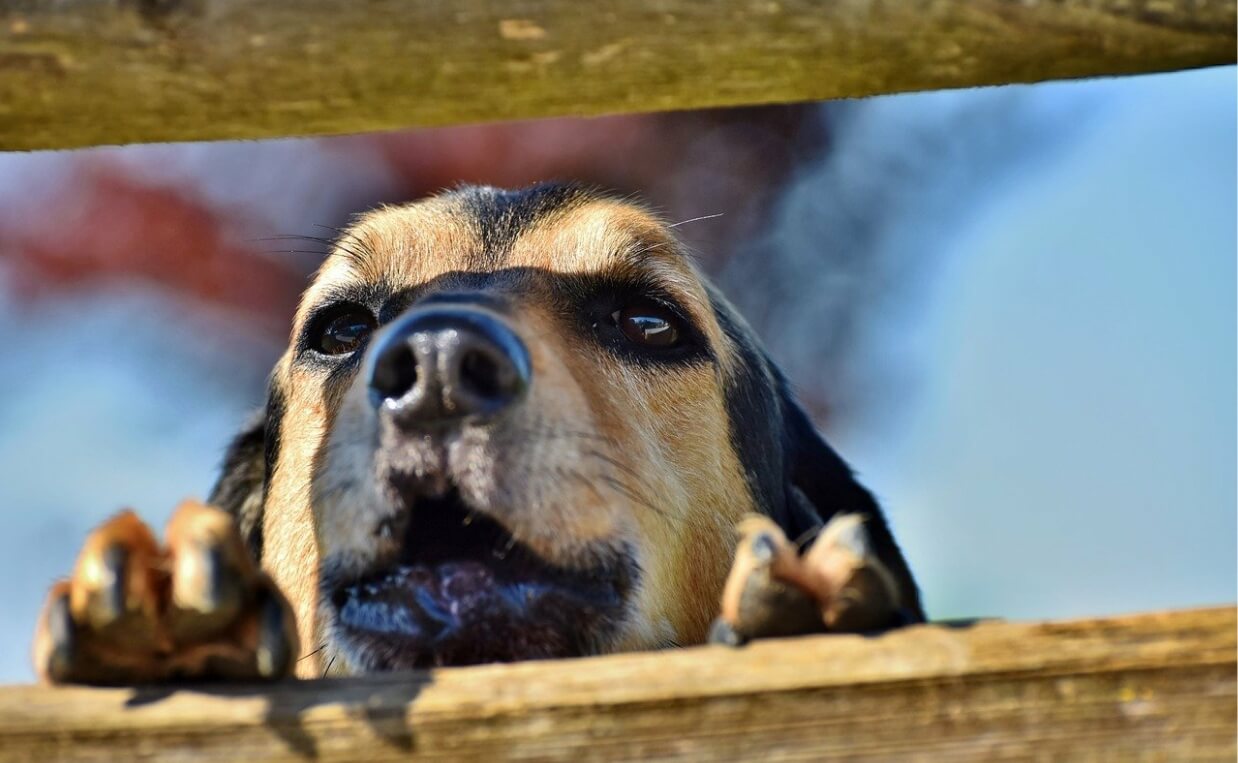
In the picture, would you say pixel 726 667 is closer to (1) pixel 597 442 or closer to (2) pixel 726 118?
(1) pixel 597 442

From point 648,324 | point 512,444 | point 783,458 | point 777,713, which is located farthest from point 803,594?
point 783,458

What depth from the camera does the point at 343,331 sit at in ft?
11.5

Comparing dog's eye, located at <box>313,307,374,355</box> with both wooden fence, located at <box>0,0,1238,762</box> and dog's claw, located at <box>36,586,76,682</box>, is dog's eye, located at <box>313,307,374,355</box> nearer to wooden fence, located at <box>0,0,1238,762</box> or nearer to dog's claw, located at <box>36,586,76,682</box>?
wooden fence, located at <box>0,0,1238,762</box>

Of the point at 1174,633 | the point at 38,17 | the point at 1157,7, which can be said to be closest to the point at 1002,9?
the point at 1157,7

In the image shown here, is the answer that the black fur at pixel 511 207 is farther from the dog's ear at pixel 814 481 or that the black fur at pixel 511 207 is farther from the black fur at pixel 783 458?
the dog's ear at pixel 814 481

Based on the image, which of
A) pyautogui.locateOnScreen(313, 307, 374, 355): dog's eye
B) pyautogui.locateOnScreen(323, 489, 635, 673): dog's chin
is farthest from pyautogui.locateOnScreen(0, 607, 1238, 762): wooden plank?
pyautogui.locateOnScreen(313, 307, 374, 355): dog's eye

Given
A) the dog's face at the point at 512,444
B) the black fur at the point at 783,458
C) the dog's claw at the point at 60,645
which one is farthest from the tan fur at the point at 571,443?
the dog's claw at the point at 60,645

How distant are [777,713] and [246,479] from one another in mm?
2901

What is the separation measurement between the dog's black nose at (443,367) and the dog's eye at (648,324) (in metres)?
0.96

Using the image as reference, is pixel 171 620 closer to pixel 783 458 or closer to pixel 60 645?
pixel 60 645

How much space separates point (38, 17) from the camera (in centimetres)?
190

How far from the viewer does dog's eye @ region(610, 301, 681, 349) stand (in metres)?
3.43

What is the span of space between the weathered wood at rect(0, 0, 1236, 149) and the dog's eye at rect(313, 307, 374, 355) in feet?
4.56

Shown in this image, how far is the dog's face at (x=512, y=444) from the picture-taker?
2436 millimetres
